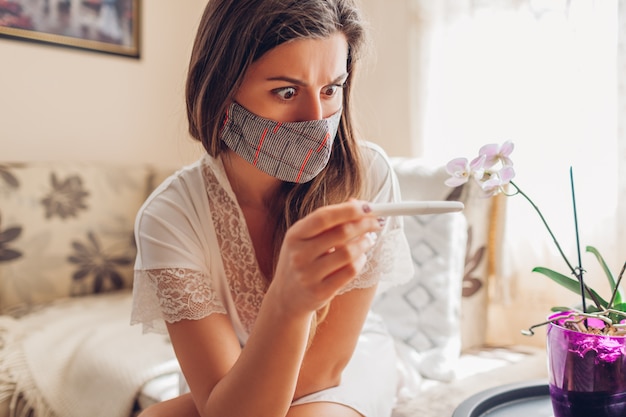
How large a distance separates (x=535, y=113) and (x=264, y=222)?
42.1 inches

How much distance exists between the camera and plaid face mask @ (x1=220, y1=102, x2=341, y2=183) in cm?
88

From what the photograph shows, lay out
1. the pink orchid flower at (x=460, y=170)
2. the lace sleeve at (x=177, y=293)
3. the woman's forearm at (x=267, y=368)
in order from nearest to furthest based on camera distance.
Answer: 1. the woman's forearm at (x=267, y=368)
2. the pink orchid flower at (x=460, y=170)
3. the lace sleeve at (x=177, y=293)

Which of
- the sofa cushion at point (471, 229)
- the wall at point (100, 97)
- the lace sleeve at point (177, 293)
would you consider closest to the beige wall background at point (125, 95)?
the wall at point (100, 97)

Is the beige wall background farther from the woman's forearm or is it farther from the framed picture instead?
the woman's forearm

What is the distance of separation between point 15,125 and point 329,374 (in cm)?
178

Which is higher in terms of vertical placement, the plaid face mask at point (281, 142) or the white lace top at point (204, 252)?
the plaid face mask at point (281, 142)

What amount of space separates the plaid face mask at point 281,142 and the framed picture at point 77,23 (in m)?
1.66

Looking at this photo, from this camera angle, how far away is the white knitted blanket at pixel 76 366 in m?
1.36

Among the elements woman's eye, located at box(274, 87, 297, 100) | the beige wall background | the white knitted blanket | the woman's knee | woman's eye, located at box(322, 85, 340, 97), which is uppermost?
the beige wall background

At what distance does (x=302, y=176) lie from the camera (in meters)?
0.93

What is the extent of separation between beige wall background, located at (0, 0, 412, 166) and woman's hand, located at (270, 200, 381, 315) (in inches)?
58.5

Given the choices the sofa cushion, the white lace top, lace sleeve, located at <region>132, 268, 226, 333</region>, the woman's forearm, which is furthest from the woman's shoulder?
the sofa cushion

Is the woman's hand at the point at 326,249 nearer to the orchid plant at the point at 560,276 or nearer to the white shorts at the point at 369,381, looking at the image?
the orchid plant at the point at 560,276

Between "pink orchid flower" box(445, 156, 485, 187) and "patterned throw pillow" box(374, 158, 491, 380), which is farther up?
"pink orchid flower" box(445, 156, 485, 187)
